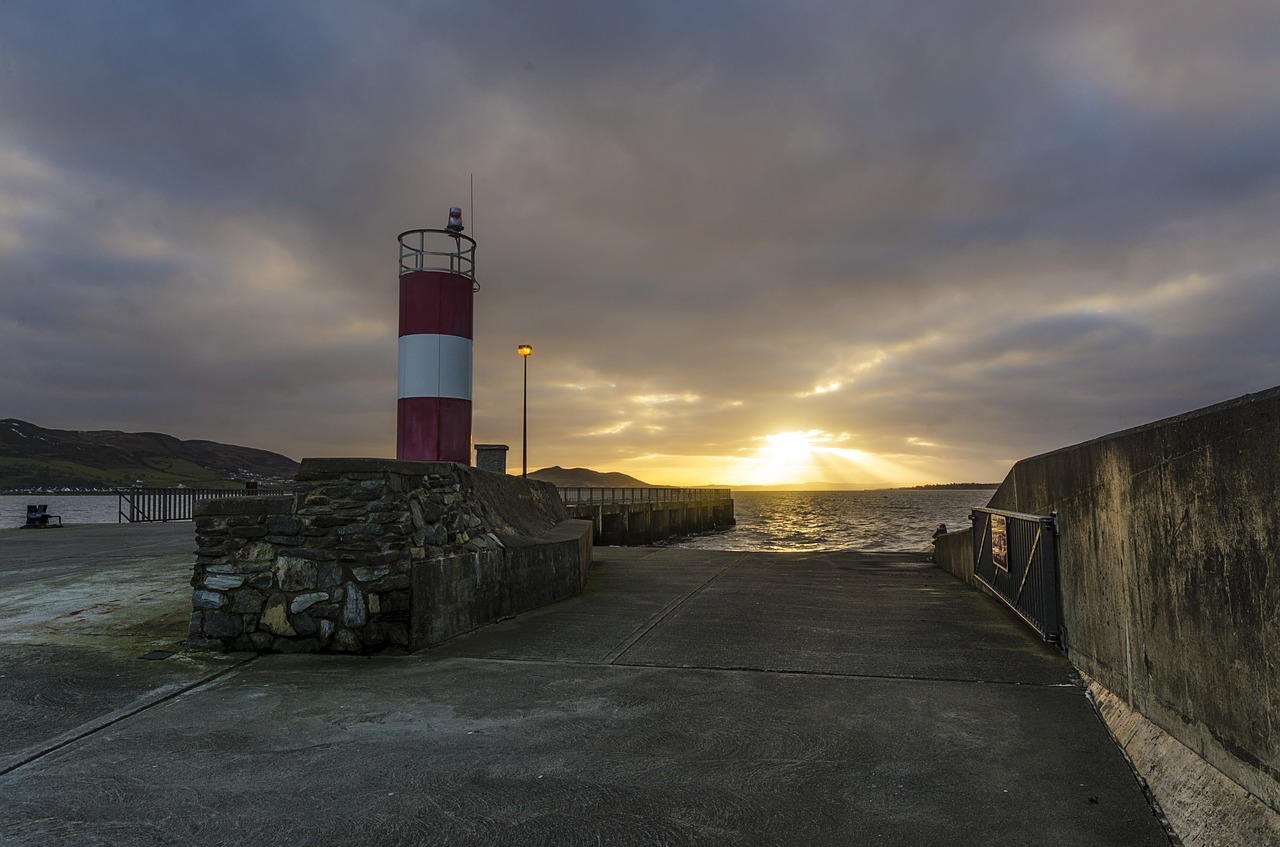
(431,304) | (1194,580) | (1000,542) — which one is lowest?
(1000,542)

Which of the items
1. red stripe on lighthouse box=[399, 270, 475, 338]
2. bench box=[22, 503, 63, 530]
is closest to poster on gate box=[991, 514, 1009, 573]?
red stripe on lighthouse box=[399, 270, 475, 338]

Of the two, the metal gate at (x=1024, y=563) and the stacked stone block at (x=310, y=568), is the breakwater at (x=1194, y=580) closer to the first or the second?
the metal gate at (x=1024, y=563)

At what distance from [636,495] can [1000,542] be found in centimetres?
3510

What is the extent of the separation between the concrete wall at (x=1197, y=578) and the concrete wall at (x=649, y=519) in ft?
61.5

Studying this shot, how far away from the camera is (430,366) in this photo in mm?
9930

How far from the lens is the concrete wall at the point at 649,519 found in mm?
30719

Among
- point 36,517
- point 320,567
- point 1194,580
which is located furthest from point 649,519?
point 1194,580

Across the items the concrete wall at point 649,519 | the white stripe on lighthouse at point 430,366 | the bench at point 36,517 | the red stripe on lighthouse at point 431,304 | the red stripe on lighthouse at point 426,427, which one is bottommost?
the concrete wall at point 649,519

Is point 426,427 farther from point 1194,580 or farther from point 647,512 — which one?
point 647,512

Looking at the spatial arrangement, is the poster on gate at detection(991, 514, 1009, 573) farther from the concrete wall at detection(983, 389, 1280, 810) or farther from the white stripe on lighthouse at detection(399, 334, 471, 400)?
the white stripe on lighthouse at detection(399, 334, 471, 400)

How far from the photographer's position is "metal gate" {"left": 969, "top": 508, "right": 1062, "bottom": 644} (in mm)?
6016

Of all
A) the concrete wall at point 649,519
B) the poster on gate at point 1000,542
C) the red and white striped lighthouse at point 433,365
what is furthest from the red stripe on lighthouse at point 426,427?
the concrete wall at point 649,519

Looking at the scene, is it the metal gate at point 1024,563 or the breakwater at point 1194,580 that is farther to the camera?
the metal gate at point 1024,563

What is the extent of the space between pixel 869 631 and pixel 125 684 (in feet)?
19.9
